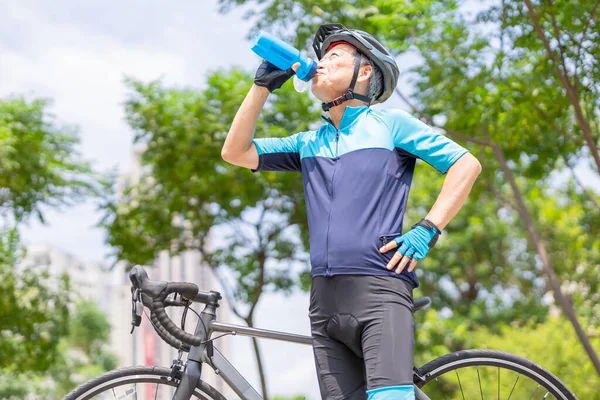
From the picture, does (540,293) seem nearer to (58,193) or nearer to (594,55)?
(58,193)

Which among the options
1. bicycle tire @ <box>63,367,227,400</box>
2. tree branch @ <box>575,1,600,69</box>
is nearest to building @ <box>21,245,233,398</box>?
bicycle tire @ <box>63,367,227,400</box>

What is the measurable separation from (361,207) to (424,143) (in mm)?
342

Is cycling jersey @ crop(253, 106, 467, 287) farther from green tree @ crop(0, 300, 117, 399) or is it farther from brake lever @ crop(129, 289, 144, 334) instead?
green tree @ crop(0, 300, 117, 399)

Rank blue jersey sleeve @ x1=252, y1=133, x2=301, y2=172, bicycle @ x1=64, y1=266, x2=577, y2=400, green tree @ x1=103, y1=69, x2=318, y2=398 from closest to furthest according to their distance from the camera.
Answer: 1. bicycle @ x1=64, y1=266, x2=577, y2=400
2. blue jersey sleeve @ x1=252, y1=133, x2=301, y2=172
3. green tree @ x1=103, y1=69, x2=318, y2=398

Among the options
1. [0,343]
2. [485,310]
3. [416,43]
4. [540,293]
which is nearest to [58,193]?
[0,343]

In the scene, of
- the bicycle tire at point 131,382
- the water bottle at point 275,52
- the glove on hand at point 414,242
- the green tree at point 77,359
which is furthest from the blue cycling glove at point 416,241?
the green tree at point 77,359

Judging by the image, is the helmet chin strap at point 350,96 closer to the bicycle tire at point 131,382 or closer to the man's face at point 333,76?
the man's face at point 333,76

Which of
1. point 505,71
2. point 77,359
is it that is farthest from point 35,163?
point 77,359

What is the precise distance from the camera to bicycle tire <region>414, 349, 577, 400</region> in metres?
3.06

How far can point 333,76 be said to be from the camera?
297 cm

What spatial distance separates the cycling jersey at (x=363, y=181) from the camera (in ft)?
8.83

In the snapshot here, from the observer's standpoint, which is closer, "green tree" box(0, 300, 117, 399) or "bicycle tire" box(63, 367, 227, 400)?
"bicycle tire" box(63, 367, 227, 400)

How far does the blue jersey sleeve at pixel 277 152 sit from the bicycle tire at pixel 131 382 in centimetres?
87

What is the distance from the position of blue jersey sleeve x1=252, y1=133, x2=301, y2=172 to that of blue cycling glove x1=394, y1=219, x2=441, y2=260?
2.10ft
